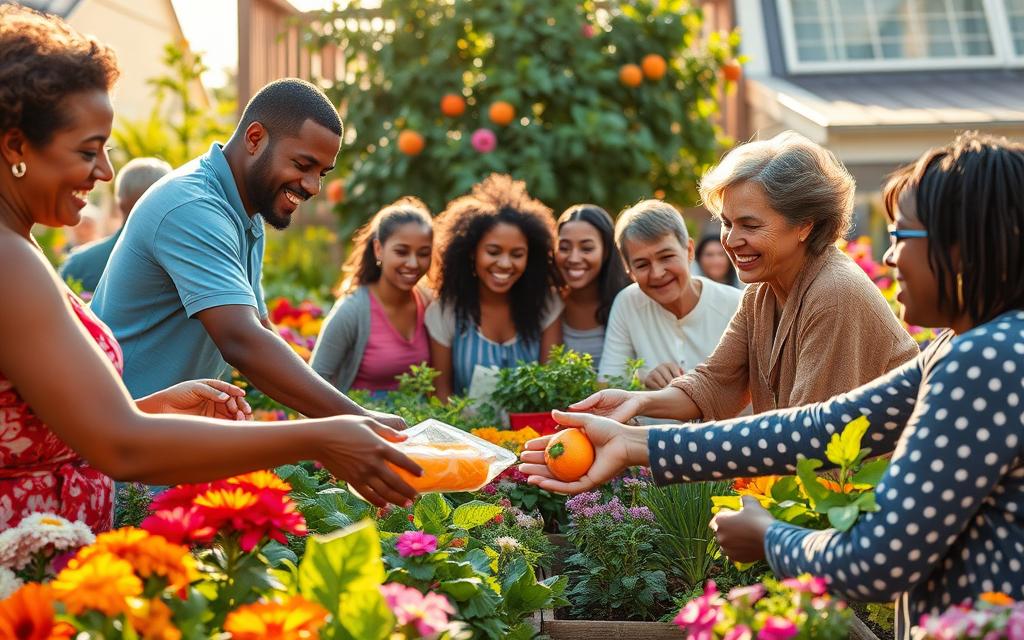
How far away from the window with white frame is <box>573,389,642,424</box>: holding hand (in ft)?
22.4

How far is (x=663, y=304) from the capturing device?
450cm

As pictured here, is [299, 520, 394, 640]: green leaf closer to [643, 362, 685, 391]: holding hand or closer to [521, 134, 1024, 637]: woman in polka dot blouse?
[521, 134, 1024, 637]: woman in polka dot blouse

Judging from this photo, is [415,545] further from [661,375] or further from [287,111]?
[661,375]

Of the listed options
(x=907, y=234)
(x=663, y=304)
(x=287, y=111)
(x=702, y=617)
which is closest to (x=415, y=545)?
(x=702, y=617)

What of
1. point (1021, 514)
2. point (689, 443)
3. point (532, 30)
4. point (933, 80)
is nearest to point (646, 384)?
point (689, 443)

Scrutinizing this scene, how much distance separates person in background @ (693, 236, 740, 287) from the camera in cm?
704

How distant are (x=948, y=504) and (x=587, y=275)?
3.51 meters

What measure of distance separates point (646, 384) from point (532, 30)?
3.64 m

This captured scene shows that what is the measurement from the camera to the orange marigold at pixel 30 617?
4.71 feet

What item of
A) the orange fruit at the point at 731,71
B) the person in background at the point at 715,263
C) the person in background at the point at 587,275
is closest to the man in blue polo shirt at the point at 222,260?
the person in background at the point at 587,275

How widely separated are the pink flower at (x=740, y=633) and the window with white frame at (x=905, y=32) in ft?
26.9

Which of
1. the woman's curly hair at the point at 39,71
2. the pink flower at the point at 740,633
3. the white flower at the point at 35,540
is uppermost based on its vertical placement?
the woman's curly hair at the point at 39,71

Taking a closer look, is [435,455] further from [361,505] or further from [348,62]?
[348,62]

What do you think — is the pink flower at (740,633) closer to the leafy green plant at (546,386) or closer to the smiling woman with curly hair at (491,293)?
the leafy green plant at (546,386)
